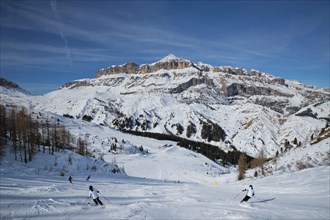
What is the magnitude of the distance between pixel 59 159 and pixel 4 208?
44.8 m

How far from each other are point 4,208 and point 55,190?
28.5 feet

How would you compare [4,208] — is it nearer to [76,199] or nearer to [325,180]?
[76,199]

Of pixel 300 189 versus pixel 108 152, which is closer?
pixel 300 189

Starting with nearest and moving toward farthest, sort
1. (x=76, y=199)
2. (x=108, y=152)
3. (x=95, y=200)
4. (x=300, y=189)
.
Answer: (x=95, y=200)
(x=76, y=199)
(x=300, y=189)
(x=108, y=152)

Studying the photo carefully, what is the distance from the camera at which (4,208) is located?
1930 centimetres

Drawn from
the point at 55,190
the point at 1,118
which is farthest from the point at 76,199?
the point at 1,118

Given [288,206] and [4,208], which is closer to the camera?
[4,208]

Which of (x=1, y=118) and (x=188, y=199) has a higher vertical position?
(x=1, y=118)

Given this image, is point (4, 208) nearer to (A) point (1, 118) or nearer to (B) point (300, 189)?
(B) point (300, 189)

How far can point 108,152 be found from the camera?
535 feet

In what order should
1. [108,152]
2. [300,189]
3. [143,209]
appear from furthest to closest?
[108,152] → [300,189] → [143,209]

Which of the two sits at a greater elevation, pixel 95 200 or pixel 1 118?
pixel 1 118

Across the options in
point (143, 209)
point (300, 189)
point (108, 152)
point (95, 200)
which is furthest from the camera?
point (108, 152)

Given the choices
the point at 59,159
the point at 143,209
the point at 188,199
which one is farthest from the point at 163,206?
the point at 59,159
